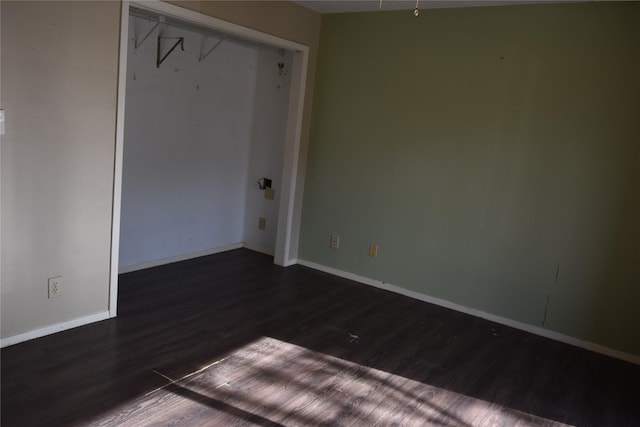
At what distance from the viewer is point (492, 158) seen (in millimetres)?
3740

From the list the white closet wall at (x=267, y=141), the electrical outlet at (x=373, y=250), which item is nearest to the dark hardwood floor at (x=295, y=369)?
the electrical outlet at (x=373, y=250)

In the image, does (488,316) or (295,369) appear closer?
(295,369)

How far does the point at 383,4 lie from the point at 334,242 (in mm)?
2044

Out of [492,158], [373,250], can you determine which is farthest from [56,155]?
[492,158]

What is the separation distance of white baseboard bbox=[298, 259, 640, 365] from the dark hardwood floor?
0.07m

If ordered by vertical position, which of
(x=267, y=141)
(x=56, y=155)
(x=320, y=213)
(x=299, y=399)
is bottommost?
(x=299, y=399)

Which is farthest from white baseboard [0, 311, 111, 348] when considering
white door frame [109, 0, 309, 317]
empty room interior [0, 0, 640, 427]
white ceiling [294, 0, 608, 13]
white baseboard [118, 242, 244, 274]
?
white ceiling [294, 0, 608, 13]

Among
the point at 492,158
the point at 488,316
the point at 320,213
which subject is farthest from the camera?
A: the point at 320,213

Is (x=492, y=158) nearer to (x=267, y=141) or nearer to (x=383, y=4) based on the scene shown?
(x=383, y=4)

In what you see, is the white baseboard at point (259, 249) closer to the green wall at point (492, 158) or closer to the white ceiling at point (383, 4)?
the green wall at point (492, 158)

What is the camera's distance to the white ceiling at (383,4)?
3.60 m

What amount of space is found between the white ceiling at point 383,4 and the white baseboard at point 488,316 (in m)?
2.25

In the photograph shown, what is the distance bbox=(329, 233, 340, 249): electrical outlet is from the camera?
4.59m

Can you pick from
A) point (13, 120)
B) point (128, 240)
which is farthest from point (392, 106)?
point (13, 120)
